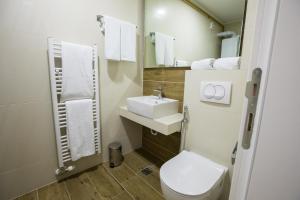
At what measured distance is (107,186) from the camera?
5.19 ft

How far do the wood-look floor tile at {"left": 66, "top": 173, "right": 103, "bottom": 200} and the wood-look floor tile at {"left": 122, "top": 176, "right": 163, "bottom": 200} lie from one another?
31 cm

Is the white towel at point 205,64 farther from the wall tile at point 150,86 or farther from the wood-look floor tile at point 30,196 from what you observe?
the wood-look floor tile at point 30,196

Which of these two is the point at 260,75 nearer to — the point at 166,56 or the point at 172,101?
the point at 172,101

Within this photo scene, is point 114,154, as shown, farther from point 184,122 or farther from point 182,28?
point 182,28

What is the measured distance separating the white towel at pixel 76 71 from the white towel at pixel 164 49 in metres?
0.83

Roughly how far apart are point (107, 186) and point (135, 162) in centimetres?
51

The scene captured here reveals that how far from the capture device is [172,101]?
65.5 inches

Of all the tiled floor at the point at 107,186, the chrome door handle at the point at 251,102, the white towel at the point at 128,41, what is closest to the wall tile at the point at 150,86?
the white towel at the point at 128,41

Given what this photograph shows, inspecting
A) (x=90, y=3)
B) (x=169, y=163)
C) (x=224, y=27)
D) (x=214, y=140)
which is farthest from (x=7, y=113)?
(x=224, y=27)

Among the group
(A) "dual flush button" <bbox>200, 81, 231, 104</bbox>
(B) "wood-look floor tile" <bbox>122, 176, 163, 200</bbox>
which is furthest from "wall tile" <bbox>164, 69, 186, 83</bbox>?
(B) "wood-look floor tile" <bbox>122, 176, 163, 200</bbox>

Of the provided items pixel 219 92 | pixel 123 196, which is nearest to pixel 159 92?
pixel 219 92

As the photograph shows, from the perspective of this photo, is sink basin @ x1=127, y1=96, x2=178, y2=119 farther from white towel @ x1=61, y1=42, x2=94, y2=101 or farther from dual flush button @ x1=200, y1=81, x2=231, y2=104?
white towel @ x1=61, y1=42, x2=94, y2=101

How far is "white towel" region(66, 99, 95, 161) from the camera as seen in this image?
4.99 feet

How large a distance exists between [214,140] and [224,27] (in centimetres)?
105
